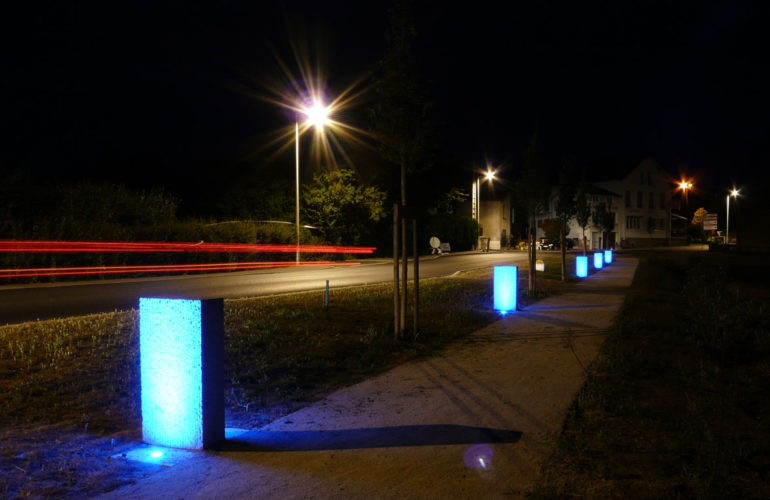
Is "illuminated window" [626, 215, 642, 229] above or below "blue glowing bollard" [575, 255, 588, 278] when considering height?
above

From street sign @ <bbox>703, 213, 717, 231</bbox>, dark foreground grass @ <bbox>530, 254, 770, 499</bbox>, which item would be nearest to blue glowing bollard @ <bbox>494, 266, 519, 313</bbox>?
dark foreground grass @ <bbox>530, 254, 770, 499</bbox>

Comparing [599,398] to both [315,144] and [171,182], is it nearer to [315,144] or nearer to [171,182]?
[315,144]

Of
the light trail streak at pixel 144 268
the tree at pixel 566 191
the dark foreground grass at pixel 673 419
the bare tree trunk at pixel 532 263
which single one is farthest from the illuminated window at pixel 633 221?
the dark foreground grass at pixel 673 419

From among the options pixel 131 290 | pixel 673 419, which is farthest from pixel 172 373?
pixel 131 290

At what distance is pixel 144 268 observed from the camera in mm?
23062

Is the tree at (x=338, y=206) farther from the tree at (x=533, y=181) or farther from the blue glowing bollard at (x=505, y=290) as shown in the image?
the blue glowing bollard at (x=505, y=290)

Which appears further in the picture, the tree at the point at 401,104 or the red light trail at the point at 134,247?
the red light trail at the point at 134,247

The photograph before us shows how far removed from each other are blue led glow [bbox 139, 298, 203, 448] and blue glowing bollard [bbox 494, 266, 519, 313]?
9.24m

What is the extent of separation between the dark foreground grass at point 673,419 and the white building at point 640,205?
66.4 metres

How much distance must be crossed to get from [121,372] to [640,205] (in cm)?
7998

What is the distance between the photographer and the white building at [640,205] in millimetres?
74875

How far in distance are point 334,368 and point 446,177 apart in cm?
5323

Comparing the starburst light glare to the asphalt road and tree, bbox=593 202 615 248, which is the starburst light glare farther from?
tree, bbox=593 202 615 248

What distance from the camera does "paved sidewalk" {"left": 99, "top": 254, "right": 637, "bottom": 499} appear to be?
12.4ft
